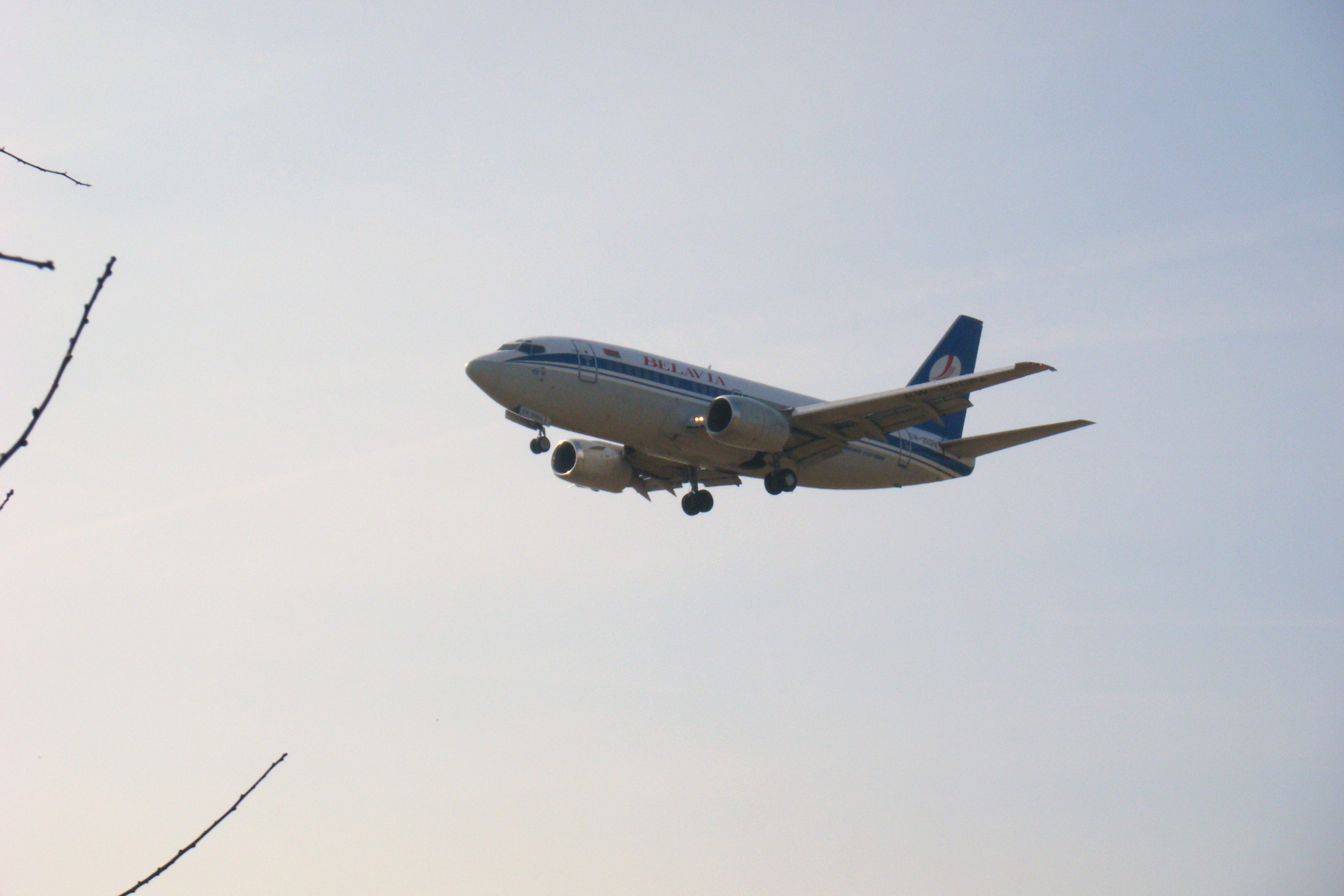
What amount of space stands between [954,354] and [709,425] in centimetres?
1545

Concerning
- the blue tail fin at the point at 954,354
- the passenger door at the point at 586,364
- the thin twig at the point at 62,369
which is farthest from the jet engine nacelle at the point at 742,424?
the thin twig at the point at 62,369

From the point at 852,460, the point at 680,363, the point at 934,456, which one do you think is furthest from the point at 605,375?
the point at 934,456

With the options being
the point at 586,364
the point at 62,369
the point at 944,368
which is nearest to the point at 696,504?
the point at 586,364

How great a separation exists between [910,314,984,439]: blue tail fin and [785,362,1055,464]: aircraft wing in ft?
28.5

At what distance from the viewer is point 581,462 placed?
38.5 meters

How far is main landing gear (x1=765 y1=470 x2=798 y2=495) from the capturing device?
36125 millimetres

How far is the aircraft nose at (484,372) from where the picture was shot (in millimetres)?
32375

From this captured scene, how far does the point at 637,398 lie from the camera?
1316 inches

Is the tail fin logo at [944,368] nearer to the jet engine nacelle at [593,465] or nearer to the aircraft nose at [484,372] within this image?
the jet engine nacelle at [593,465]

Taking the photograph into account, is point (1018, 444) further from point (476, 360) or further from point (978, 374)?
point (476, 360)

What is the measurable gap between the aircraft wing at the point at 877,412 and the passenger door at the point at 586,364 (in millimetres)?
5828

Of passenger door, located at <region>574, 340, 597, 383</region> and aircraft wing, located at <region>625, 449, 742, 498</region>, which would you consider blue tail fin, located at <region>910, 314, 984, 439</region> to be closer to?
aircraft wing, located at <region>625, 449, 742, 498</region>

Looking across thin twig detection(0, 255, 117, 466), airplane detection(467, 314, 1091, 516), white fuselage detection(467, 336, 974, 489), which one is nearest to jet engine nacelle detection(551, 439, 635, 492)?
airplane detection(467, 314, 1091, 516)

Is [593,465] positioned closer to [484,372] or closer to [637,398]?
[637,398]
